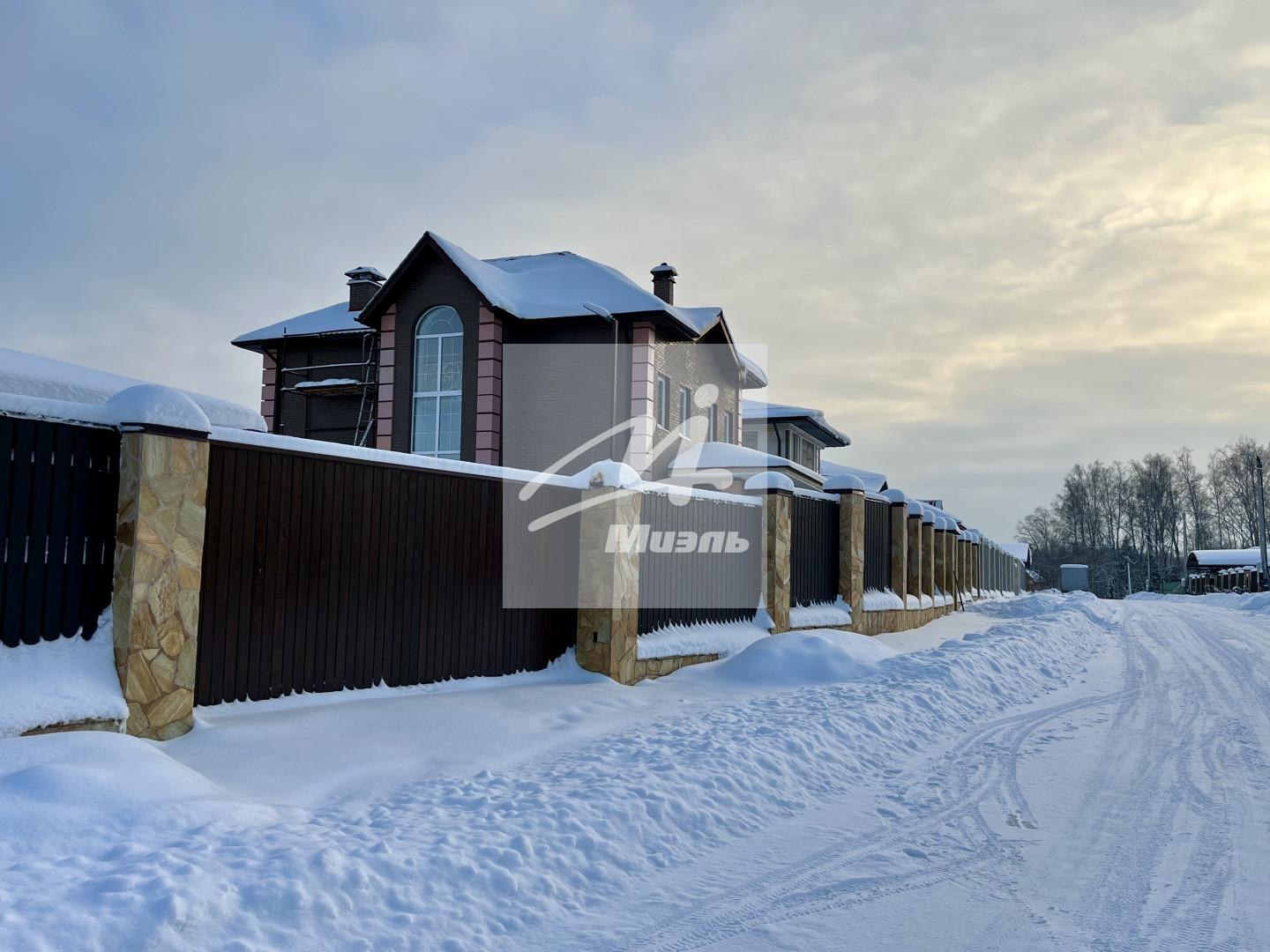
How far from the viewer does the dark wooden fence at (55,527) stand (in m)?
5.43

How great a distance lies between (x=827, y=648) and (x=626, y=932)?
7358 mm

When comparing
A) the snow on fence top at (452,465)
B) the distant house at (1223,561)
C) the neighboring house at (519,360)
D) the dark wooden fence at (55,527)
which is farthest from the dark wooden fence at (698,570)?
the distant house at (1223,561)

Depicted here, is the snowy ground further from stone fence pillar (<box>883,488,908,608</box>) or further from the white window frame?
Result: the white window frame

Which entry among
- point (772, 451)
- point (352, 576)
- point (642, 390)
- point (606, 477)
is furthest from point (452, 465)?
point (772, 451)

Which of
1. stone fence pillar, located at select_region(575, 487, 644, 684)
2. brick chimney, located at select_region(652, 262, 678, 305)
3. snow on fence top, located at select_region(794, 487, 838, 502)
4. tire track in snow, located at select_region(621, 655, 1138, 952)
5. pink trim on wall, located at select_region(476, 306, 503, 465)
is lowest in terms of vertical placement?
tire track in snow, located at select_region(621, 655, 1138, 952)

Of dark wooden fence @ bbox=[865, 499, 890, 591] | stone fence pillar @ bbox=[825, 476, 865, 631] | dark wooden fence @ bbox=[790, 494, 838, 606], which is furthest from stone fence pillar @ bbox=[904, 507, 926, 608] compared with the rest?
dark wooden fence @ bbox=[790, 494, 838, 606]

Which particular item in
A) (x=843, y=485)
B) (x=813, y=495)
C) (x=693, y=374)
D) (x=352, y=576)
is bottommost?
(x=352, y=576)

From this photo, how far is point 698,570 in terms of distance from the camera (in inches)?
486

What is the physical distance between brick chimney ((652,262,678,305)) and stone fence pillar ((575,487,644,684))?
14.8 m

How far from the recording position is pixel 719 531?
1293 centimetres

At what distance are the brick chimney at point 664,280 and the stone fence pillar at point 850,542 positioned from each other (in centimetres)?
893

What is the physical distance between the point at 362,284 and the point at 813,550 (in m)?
15.3

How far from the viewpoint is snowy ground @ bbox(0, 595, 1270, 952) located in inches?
145

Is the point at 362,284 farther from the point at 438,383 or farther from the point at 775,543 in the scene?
the point at 775,543
